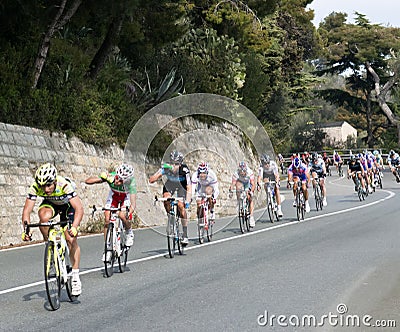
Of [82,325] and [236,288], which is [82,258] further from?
[82,325]

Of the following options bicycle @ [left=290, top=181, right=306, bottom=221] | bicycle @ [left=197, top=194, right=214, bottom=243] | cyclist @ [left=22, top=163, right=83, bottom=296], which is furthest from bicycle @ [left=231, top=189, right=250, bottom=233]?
cyclist @ [left=22, top=163, right=83, bottom=296]

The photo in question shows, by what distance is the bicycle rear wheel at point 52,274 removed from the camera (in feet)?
27.1

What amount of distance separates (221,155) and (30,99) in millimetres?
13166

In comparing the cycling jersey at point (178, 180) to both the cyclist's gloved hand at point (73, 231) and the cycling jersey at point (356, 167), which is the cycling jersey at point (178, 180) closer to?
the cyclist's gloved hand at point (73, 231)

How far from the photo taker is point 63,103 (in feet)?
68.5

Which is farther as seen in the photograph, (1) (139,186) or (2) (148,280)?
(1) (139,186)

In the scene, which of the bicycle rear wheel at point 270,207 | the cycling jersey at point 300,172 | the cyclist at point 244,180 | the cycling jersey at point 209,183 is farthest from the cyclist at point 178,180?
the cycling jersey at point 300,172

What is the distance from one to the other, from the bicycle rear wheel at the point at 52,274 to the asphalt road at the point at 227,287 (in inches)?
5.8

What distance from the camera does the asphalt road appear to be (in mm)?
7730

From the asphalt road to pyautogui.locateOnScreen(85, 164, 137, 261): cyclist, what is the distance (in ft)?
2.72

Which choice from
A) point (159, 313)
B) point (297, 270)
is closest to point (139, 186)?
point (297, 270)

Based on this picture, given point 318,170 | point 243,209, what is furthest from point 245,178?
point 318,170

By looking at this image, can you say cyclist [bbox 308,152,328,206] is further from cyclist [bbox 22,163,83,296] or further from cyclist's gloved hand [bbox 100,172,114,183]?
cyclist [bbox 22,163,83,296]

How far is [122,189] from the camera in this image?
36.6 feet
